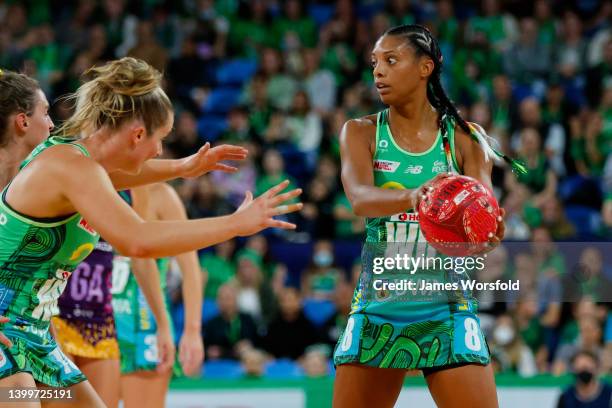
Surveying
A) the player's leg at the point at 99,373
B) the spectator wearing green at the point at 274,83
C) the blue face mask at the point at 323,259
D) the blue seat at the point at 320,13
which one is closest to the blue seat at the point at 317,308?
the blue face mask at the point at 323,259

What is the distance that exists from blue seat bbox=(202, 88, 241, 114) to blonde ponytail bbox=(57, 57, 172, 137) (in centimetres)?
926

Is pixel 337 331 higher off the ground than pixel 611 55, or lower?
lower

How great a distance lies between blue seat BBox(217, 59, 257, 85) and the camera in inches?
535

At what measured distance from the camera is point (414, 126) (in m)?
4.31

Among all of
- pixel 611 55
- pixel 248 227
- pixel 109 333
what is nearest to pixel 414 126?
pixel 248 227

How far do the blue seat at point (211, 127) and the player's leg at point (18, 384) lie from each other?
869 cm

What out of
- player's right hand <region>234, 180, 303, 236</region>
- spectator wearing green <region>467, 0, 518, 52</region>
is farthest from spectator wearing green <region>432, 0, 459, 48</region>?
player's right hand <region>234, 180, 303, 236</region>

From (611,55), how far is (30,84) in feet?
32.6

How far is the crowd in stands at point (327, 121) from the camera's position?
9078mm

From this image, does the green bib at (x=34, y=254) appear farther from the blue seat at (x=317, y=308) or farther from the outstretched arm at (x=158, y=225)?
the blue seat at (x=317, y=308)

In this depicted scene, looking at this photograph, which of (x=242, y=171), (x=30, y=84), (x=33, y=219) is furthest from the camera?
(x=242, y=171)

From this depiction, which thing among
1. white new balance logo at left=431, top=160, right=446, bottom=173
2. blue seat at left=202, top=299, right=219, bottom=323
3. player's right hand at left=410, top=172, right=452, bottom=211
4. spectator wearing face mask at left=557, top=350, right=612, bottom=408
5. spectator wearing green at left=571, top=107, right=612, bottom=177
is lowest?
spectator wearing face mask at left=557, top=350, right=612, bottom=408

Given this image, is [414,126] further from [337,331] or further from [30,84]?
[337,331]

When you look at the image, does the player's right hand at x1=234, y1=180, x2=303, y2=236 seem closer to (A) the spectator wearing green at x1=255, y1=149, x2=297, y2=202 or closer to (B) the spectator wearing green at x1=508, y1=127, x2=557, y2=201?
(A) the spectator wearing green at x1=255, y1=149, x2=297, y2=202
